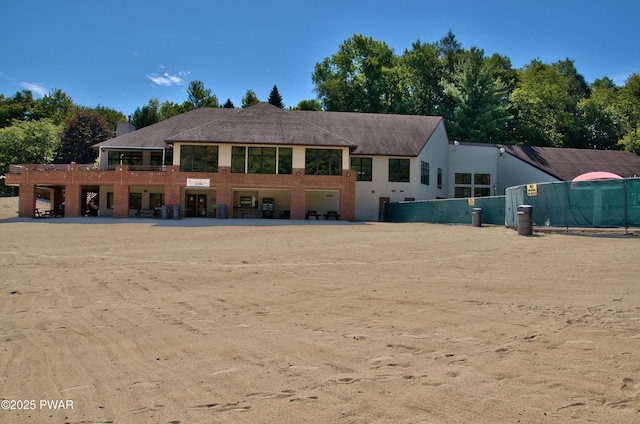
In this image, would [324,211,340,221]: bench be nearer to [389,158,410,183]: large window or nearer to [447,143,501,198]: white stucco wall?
[389,158,410,183]: large window

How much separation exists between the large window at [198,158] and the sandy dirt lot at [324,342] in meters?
25.6

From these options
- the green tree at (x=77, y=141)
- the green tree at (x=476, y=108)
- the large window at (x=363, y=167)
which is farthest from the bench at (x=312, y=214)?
the green tree at (x=77, y=141)

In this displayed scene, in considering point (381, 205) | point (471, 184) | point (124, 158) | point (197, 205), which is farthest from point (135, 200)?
point (471, 184)

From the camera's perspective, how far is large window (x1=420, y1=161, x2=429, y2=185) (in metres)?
45.2

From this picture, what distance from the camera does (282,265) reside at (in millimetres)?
12883

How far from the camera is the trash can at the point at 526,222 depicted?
19422 mm

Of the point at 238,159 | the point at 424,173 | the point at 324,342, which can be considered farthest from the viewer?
the point at 424,173

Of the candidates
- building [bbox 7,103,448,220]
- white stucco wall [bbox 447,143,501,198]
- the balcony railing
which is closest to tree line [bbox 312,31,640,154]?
white stucco wall [bbox 447,143,501,198]

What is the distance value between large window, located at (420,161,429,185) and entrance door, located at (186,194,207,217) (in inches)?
776

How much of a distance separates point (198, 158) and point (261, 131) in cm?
537

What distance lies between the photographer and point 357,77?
215ft

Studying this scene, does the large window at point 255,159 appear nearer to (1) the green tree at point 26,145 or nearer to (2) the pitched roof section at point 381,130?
(2) the pitched roof section at point 381,130

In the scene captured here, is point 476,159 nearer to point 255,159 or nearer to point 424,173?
point 424,173

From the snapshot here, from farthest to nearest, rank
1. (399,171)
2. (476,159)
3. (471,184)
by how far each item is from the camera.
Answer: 1. (471,184)
2. (476,159)
3. (399,171)
